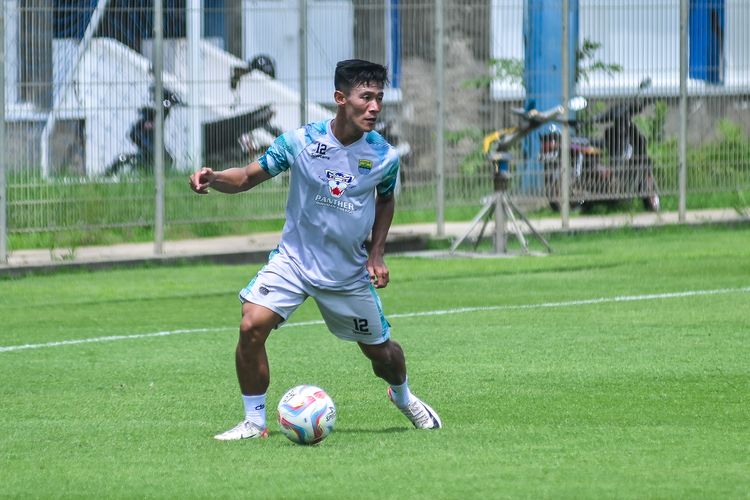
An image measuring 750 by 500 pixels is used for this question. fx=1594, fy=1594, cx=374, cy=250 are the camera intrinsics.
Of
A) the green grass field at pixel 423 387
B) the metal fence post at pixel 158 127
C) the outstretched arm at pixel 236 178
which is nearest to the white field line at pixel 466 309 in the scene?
the green grass field at pixel 423 387

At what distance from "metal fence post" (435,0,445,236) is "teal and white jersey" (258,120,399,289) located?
11.2m

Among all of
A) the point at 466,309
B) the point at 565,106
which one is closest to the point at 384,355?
the point at 466,309

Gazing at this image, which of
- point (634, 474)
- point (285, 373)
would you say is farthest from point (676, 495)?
point (285, 373)

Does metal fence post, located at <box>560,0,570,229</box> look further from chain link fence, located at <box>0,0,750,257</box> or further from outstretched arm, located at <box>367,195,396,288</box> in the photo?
outstretched arm, located at <box>367,195,396,288</box>

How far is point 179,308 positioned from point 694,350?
4.87 metres

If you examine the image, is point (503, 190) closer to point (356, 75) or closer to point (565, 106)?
point (565, 106)

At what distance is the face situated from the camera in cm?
790

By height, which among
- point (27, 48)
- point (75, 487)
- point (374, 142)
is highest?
point (27, 48)

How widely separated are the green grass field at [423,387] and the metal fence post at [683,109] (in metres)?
4.68

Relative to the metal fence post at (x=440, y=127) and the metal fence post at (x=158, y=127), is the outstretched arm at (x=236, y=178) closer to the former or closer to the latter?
the metal fence post at (x=158, y=127)

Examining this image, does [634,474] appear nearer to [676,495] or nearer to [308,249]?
[676,495]

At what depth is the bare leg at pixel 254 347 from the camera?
25.7 ft

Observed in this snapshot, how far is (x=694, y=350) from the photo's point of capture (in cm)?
1077

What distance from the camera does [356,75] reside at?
7949 mm
